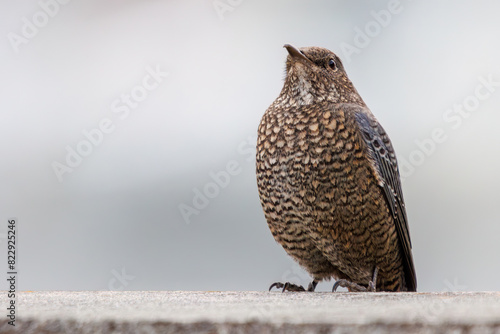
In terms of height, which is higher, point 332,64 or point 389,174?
point 332,64

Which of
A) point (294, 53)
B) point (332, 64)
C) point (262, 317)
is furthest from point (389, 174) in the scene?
point (262, 317)

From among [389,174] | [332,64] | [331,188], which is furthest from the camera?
[332,64]

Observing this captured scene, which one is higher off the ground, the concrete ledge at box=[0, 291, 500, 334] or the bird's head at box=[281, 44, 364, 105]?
the bird's head at box=[281, 44, 364, 105]

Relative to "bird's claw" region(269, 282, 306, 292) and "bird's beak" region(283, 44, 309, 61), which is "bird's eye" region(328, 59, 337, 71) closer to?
"bird's beak" region(283, 44, 309, 61)

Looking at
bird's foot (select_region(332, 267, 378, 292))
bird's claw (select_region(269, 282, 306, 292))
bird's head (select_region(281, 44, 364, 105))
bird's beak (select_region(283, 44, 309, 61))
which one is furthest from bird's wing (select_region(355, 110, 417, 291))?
bird's claw (select_region(269, 282, 306, 292))

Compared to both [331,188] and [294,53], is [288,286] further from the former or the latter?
[294,53]

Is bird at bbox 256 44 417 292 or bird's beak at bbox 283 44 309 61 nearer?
bird at bbox 256 44 417 292

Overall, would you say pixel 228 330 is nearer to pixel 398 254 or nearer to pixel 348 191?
pixel 348 191
